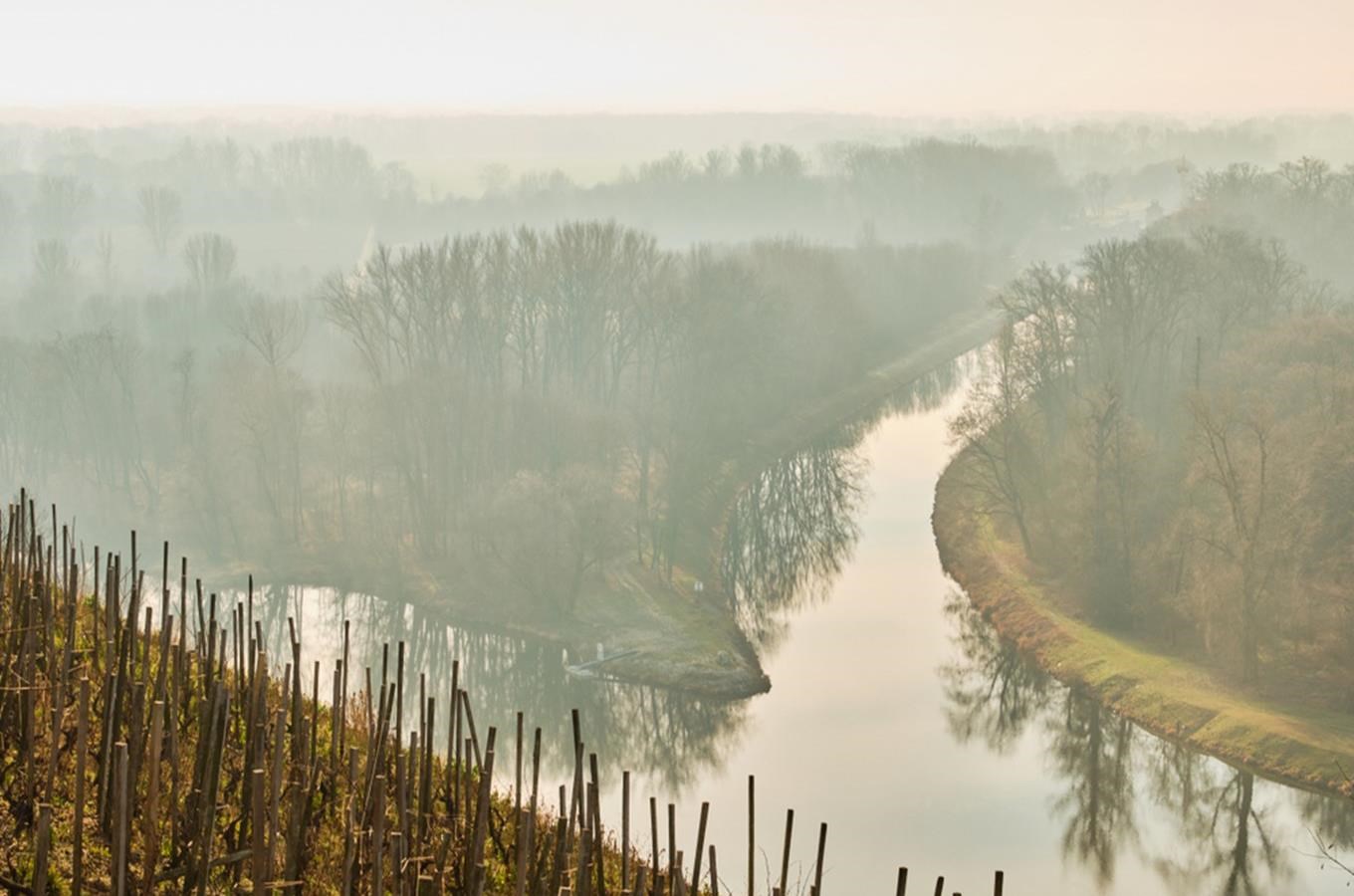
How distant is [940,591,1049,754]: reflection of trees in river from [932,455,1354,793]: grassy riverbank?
0.53 meters

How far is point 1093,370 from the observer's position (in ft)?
174

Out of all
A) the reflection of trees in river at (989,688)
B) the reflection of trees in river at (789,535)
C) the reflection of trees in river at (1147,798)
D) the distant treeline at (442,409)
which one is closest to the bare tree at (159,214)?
the distant treeline at (442,409)

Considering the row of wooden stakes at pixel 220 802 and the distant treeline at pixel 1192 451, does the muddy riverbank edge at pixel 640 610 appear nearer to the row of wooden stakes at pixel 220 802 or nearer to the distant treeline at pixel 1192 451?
the distant treeline at pixel 1192 451

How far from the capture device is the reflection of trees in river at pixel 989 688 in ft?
120

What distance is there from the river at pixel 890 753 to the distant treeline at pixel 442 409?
14.0ft

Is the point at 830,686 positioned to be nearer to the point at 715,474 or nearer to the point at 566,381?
the point at 715,474

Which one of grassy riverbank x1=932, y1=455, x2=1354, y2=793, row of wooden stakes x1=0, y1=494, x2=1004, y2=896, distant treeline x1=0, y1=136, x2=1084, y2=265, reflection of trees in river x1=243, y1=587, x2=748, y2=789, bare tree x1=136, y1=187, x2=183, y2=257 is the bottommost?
reflection of trees in river x1=243, y1=587, x2=748, y2=789

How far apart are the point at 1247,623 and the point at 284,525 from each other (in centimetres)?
3103

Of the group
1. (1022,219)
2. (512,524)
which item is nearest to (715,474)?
(512,524)

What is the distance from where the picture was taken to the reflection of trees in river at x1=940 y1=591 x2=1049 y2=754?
36.6 m

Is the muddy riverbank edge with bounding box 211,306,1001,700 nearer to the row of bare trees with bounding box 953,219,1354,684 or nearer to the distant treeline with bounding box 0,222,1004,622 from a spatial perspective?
the distant treeline with bounding box 0,222,1004,622

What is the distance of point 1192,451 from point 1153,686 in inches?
375

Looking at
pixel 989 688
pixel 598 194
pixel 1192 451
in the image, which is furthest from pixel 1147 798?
pixel 598 194

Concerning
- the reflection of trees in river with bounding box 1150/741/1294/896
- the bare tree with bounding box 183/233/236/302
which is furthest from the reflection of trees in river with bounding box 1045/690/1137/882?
the bare tree with bounding box 183/233/236/302
